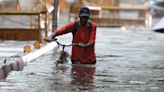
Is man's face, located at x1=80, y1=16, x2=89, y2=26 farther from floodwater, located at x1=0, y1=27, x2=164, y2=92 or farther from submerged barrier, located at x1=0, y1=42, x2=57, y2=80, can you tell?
submerged barrier, located at x1=0, y1=42, x2=57, y2=80

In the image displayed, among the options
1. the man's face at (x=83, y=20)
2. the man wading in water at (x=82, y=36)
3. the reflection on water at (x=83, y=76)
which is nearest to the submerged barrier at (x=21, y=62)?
the man wading in water at (x=82, y=36)

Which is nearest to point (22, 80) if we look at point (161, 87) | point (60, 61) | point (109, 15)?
point (161, 87)

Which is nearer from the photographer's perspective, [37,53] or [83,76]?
[83,76]

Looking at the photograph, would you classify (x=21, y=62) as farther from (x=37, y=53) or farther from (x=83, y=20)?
(x=37, y=53)

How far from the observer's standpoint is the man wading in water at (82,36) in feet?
45.4

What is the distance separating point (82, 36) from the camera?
14.1 m

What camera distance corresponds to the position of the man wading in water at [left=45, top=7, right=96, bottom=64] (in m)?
13.8

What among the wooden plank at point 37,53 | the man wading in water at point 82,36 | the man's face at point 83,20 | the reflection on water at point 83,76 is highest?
the man's face at point 83,20

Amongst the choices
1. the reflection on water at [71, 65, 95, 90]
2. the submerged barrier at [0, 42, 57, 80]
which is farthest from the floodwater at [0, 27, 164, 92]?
the submerged barrier at [0, 42, 57, 80]

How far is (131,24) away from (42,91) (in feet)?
126

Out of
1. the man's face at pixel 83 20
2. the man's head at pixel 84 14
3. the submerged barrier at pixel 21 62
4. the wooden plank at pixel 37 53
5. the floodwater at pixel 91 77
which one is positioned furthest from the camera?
the wooden plank at pixel 37 53

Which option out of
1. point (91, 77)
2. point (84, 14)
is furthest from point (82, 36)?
point (91, 77)

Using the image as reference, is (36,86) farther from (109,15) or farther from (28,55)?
(109,15)

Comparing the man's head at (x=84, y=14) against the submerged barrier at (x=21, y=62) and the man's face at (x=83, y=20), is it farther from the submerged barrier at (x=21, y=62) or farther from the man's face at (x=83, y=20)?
the submerged barrier at (x=21, y=62)
